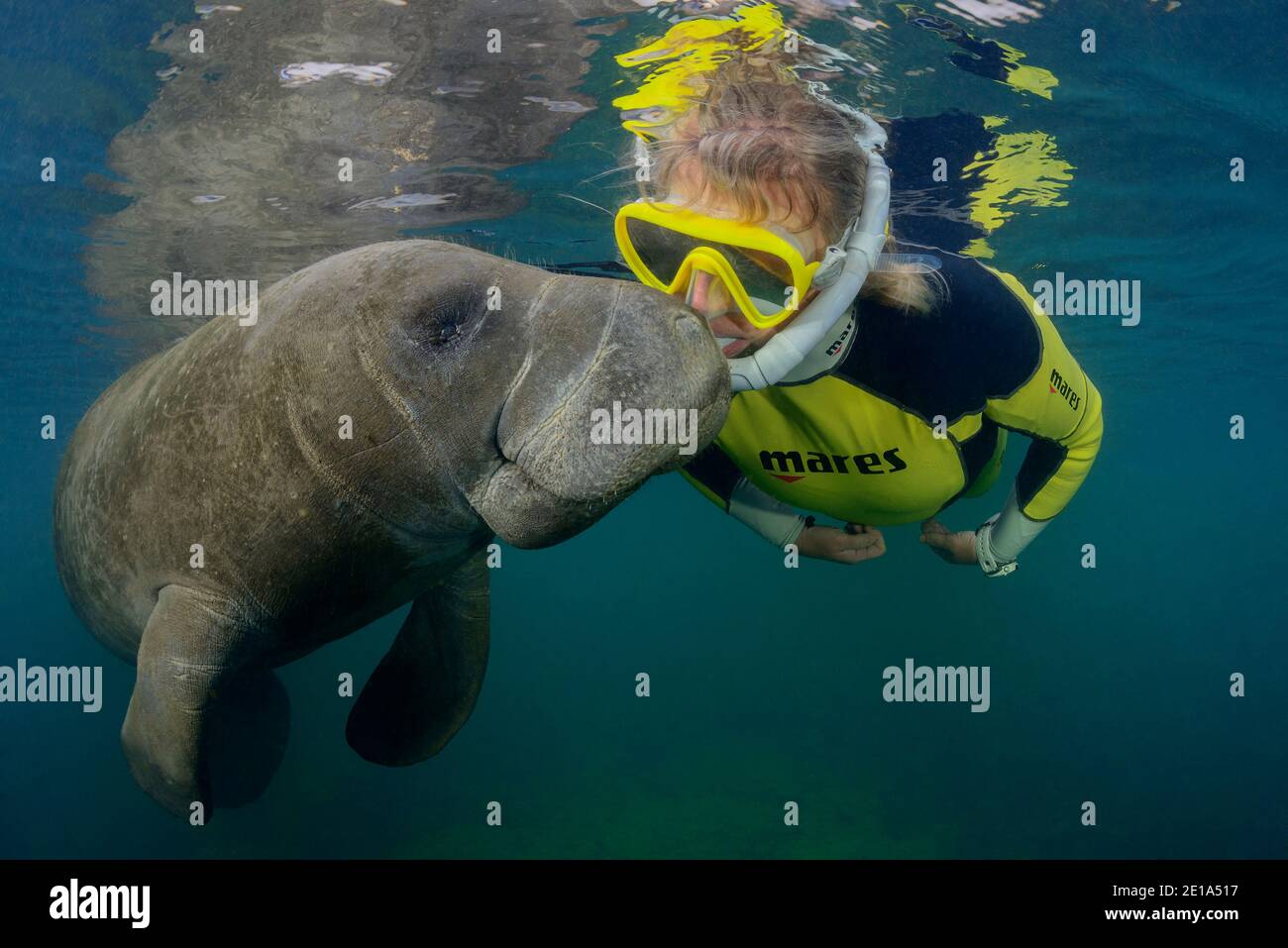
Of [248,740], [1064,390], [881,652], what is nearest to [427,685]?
[248,740]

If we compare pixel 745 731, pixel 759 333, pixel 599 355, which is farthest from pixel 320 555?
pixel 745 731

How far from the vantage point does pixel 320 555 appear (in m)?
2.66

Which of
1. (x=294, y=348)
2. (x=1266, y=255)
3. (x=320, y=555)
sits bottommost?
(x=1266, y=255)

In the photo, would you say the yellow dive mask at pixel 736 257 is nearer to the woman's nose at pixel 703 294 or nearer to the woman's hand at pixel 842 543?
the woman's nose at pixel 703 294

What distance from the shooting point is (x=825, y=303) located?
260 cm

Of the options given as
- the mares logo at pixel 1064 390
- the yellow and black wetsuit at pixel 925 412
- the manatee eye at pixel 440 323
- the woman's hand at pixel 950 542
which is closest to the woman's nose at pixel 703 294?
the manatee eye at pixel 440 323

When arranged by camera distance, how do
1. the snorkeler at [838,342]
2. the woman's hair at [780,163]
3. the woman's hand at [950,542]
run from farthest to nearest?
1. the woman's hand at [950,542]
2. the woman's hair at [780,163]
3. the snorkeler at [838,342]

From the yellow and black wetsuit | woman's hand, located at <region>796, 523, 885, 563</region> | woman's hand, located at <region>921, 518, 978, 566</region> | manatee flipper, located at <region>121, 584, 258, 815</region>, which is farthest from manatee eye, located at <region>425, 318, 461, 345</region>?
woman's hand, located at <region>921, 518, 978, 566</region>

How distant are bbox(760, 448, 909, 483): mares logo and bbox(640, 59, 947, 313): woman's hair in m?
0.72

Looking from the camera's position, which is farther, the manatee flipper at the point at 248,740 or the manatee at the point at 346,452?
the manatee flipper at the point at 248,740

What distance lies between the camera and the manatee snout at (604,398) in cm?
183

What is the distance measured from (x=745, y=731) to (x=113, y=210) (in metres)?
19.1

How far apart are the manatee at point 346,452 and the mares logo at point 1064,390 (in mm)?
2126
